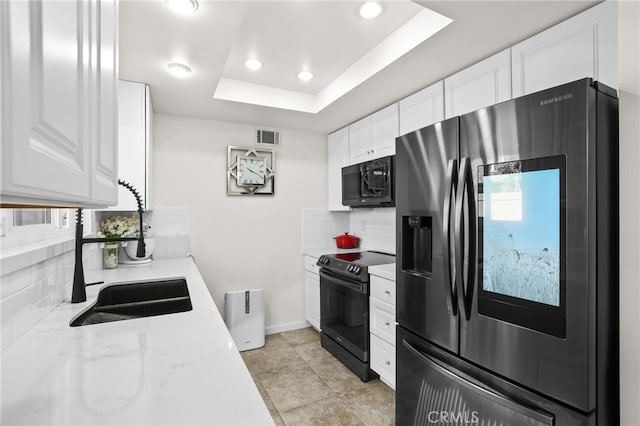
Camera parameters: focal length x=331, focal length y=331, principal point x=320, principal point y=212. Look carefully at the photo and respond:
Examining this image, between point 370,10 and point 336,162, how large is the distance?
1916 mm

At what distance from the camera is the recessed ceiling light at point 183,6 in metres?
1.45

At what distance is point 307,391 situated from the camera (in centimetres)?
241

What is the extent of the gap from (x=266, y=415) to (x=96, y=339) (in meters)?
0.70

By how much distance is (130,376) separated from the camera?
2.57 ft

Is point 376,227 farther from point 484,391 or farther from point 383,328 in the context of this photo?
point 484,391

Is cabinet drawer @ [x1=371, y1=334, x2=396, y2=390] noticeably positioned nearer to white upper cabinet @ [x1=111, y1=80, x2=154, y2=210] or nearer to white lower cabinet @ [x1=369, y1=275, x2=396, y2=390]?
white lower cabinet @ [x1=369, y1=275, x2=396, y2=390]

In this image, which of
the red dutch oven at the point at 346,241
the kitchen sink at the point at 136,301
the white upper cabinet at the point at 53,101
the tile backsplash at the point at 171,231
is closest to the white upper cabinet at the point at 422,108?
the red dutch oven at the point at 346,241

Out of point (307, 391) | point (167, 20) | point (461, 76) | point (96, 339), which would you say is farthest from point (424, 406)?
point (167, 20)

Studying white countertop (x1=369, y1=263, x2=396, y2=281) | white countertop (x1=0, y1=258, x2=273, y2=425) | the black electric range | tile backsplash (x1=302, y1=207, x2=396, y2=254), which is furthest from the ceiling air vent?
white countertop (x1=0, y1=258, x2=273, y2=425)

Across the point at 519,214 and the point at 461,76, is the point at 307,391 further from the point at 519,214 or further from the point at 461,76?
the point at 461,76

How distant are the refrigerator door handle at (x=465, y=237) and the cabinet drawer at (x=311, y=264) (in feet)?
6.63

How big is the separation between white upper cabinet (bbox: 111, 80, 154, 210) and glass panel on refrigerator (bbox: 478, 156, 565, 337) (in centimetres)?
223

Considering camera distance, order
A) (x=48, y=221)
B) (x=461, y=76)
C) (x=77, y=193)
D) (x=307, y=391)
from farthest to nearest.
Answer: (x=307, y=391) < (x=461, y=76) < (x=48, y=221) < (x=77, y=193)

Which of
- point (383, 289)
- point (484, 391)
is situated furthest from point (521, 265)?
point (383, 289)
